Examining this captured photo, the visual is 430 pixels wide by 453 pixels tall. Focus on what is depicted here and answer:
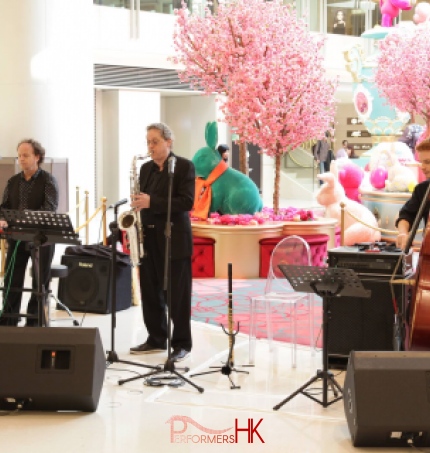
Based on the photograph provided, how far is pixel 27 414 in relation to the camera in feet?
17.7

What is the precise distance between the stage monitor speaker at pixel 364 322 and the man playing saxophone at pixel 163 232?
1074 millimetres

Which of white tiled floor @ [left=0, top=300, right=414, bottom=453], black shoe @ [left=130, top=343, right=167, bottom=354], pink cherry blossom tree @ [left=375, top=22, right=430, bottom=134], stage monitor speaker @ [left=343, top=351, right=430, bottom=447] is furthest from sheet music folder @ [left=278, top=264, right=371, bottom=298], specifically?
pink cherry blossom tree @ [left=375, top=22, right=430, bottom=134]

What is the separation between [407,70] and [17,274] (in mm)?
8435

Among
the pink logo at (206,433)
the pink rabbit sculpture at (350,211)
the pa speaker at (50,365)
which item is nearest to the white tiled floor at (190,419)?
the pink logo at (206,433)

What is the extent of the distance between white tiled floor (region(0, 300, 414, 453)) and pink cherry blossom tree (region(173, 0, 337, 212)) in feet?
19.0

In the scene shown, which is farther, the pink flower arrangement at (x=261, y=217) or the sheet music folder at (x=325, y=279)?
the pink flower arrangement at (x=261, y=217)

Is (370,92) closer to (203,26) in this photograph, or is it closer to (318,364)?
(203,26)

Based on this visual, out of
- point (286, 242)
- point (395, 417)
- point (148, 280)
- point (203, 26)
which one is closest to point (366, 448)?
point (395, 417)

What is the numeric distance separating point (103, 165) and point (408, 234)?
15413mm

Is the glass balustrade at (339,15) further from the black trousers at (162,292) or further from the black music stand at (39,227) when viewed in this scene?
the black music stand at (39,227)

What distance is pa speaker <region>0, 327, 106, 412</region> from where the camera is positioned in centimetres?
520

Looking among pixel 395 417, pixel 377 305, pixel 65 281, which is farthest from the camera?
pixel 65 281

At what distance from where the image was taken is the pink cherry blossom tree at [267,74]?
12.0 m

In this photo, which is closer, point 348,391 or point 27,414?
point 348,391
